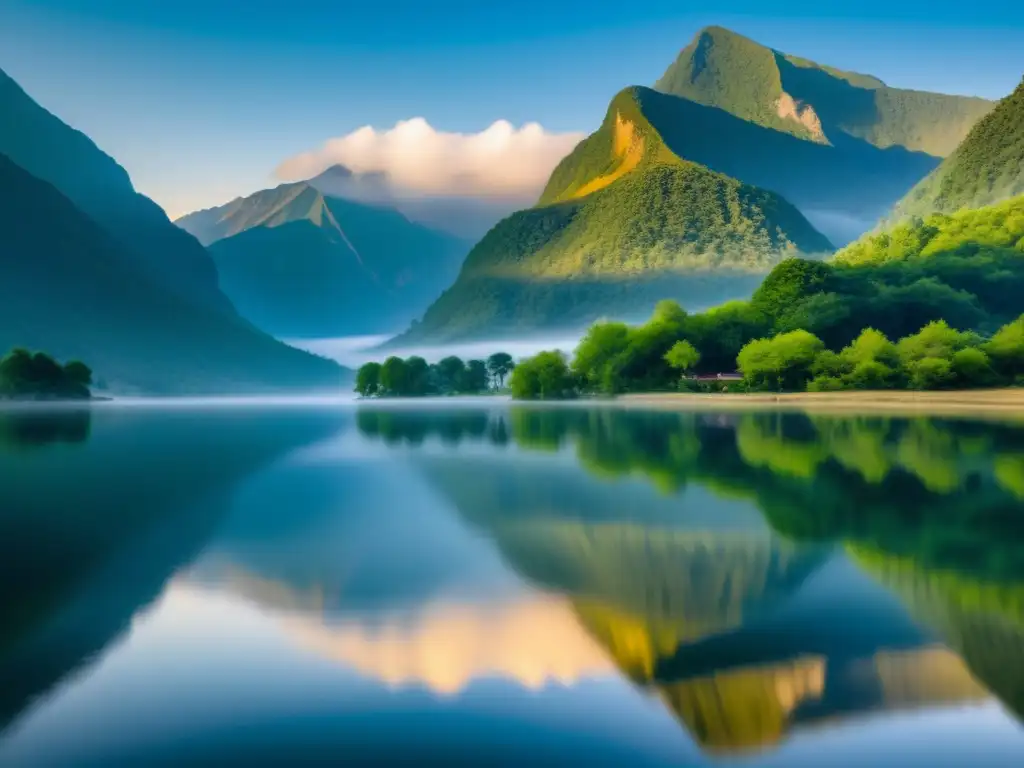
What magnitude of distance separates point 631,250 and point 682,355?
79.4 metres

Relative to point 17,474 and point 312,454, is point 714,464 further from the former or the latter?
point 17,474

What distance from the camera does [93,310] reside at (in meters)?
177

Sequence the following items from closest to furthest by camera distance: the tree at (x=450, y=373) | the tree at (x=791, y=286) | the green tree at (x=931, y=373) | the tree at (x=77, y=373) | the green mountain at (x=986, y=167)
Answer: the green tree at (x=931, y=373)
the tree at (x=791, y=286)
the tree at (x=77, y=373)
the green mountain at (x=986, y=167)
the tree at (x=450, y=373)

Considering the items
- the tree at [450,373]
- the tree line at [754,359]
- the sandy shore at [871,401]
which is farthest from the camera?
the tree at [450,373]

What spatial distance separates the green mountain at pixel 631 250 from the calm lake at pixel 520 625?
13941 centimetres

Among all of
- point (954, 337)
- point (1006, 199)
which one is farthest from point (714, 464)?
point (1006, 199)

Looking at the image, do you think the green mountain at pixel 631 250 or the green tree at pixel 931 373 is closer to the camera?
the green tree at pixel 931 373

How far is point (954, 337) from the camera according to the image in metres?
71.9

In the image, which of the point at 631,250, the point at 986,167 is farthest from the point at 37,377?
Answer: the point at 986,167

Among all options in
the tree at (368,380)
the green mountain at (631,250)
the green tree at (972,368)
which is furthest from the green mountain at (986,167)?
the tree at (368,380)

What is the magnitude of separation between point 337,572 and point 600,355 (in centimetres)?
8702

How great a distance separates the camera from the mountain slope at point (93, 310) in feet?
537

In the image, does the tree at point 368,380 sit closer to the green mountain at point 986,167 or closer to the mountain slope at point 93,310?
the mountain slope at point 93,310

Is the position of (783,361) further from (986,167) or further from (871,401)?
(986,167)
